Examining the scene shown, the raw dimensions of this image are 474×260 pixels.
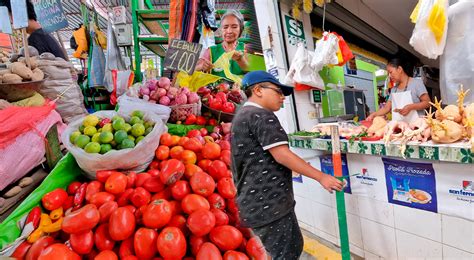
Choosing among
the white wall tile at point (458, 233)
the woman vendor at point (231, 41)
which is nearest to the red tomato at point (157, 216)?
the white wall tile at point (458, 233)

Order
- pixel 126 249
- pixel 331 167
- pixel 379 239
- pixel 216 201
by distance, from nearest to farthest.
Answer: pixel 126 249, pixel 216 201, pixel 379 239, pixel 331 167

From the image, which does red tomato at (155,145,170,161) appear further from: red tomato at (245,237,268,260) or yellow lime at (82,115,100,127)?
red tomato at (245,237,268,260)

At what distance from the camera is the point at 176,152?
168 centimetres

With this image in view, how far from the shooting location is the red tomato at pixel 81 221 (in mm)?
1104

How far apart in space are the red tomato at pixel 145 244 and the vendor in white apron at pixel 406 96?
238 centimetres

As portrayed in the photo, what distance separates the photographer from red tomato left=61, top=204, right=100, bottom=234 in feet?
3.62

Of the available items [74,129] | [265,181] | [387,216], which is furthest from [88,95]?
[387,216]

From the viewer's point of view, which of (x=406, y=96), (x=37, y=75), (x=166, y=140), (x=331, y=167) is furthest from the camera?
(x=406, y=96)

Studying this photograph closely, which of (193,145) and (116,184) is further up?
(193,145)

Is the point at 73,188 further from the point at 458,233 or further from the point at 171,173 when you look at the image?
the point at 458,233

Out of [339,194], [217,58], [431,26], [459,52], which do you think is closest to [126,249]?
[339,194]

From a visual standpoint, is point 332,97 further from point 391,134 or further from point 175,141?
point 175,141

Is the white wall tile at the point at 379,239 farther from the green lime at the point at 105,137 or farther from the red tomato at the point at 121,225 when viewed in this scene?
the green lime at the point at 105,137

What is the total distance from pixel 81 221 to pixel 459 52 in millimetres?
2498
